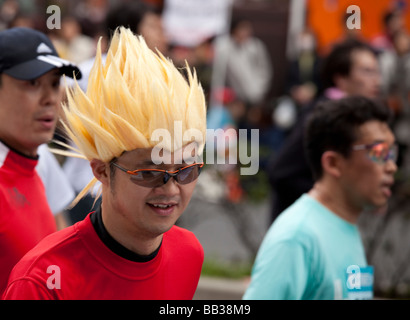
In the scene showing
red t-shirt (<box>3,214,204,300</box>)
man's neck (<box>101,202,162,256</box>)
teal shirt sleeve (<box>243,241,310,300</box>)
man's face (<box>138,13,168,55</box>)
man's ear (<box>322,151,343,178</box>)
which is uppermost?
man's face (<box>138,13,168,55</box>)

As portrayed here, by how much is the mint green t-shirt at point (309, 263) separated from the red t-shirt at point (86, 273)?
565 mm

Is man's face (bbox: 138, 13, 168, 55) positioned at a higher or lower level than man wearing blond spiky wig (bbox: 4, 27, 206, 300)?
higher

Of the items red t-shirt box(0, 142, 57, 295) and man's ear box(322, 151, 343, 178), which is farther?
man's ear box(322, 151, 343, 178)

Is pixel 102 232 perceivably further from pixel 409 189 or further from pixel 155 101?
pixel 409 189

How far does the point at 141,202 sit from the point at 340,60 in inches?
126

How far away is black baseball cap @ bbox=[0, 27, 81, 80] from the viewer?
3.02 m

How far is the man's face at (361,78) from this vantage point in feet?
16.7

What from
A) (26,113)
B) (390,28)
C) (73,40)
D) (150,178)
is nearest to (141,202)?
(150,178)

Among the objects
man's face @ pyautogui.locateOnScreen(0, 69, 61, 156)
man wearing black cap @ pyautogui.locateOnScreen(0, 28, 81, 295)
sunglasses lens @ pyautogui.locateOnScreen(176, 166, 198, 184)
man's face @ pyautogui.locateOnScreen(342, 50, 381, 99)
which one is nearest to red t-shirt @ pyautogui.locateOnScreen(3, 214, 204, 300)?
sunglasses lens @ pyautogui.locateOnScreen(176, 166, 198, 184)

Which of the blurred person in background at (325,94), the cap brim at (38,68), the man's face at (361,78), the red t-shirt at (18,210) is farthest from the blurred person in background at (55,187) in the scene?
the man's face at (361,78)

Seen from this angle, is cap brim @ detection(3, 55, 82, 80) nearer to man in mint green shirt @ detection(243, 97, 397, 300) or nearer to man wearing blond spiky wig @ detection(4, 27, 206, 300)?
man wearing blond spiky wig @ detection(4, 27, 206, 300)

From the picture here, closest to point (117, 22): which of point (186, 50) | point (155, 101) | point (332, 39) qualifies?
point (155, 101)

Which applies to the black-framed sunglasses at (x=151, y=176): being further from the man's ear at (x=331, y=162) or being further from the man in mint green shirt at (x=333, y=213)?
the man's ear at (x=331, y=162)
